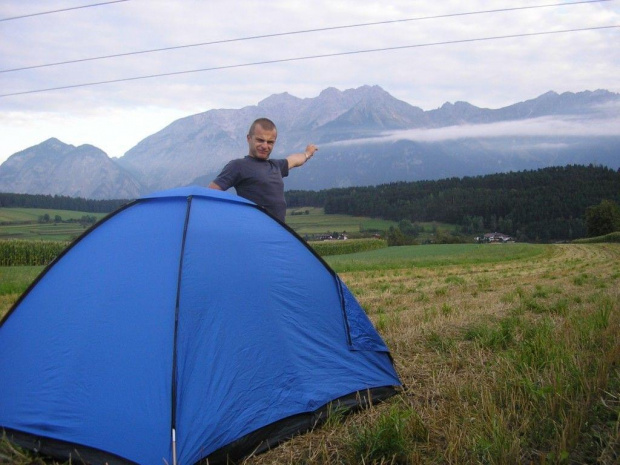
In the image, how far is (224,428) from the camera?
3691 millimetres

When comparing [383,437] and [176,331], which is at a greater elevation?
[176,331]

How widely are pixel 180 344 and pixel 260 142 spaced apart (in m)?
2.56

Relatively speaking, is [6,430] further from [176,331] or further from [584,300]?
[584,300]

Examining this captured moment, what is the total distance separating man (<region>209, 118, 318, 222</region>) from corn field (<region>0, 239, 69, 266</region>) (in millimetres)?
36398

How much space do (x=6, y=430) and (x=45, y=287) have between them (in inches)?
45.5

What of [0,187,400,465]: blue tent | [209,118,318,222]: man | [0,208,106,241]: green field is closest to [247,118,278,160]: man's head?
[209,118,318,222]: man

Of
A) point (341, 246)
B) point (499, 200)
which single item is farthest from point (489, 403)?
point (499, 200)

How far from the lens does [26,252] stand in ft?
127

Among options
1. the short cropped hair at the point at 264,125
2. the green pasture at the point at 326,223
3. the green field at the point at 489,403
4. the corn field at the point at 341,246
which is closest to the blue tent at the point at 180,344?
the green field at the point at 489,403

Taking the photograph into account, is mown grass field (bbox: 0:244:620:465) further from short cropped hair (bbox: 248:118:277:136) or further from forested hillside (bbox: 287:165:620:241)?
forested hillside (bbox: 287:165:620:241)

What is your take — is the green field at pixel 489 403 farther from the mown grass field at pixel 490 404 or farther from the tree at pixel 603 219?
the tree at pixel 603 219

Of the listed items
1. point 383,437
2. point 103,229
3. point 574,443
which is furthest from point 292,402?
point 103,229

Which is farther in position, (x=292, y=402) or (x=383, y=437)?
(x=292, y=402)

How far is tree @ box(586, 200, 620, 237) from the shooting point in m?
82.4
